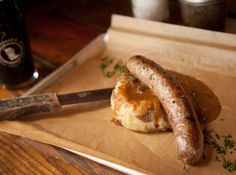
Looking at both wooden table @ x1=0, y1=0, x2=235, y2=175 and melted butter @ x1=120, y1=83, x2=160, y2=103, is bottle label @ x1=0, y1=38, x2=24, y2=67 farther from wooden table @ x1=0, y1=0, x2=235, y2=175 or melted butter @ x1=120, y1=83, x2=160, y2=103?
melted butter @ x1=120, y1=83, x2=160, y2=103

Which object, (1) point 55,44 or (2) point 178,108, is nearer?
(2) point 178,108

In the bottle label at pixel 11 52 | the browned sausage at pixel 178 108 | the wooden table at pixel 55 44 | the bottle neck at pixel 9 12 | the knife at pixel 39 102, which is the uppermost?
the bottle neck at pixel 9 12

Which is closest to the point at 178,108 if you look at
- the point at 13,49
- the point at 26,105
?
the point at 26,105

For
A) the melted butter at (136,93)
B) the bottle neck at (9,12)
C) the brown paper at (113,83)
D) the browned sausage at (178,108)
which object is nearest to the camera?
the browned sausage at (178,108)

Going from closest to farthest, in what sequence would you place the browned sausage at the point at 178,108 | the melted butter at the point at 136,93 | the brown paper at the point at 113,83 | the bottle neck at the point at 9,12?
the browned sausage at the point at 178,108 → the brown paper at the point at 113,83 → the melted butter at the point at 136,93 → the bottle neck at the point at 9,12

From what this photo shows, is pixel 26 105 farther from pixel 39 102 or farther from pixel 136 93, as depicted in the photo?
pixel 136 93

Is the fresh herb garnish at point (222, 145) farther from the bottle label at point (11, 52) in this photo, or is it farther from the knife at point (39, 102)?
the bottle label at point (11, 52)

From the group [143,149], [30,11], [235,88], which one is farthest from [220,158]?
[30,11]

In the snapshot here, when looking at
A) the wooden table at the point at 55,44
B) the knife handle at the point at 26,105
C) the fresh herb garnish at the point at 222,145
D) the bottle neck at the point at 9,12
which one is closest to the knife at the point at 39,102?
the knife handle at the point at 26,105

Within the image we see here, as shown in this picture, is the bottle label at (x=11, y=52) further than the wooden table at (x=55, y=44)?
Yes
